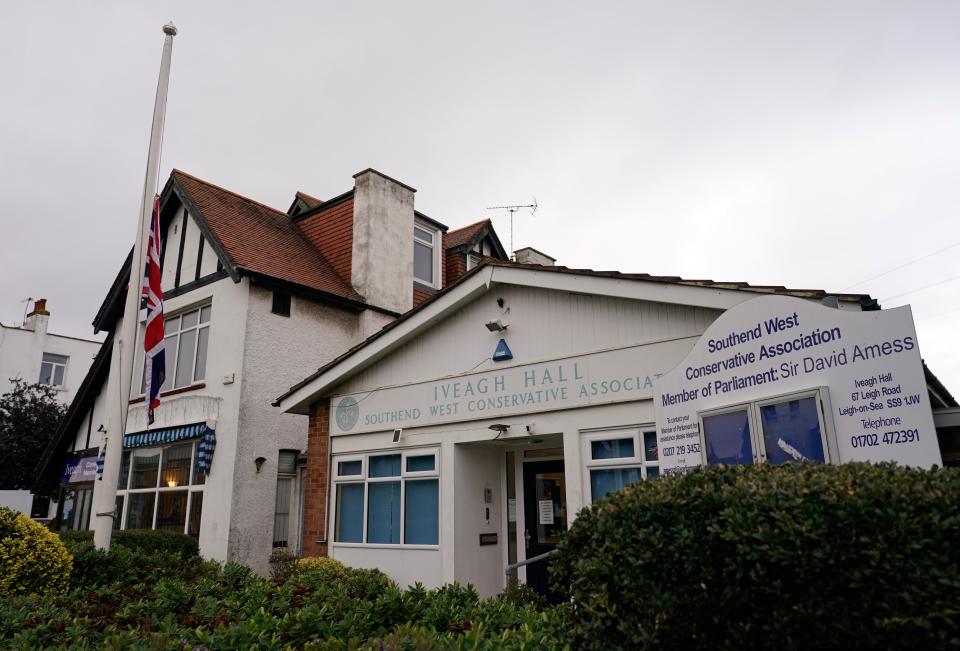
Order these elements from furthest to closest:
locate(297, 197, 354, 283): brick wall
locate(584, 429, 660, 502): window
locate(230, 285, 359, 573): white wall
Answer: locate(297, 197, 354, 283): brick wall
locate(230, 285, 359, 573): white wall
locate(584, 429, 660, 502): window

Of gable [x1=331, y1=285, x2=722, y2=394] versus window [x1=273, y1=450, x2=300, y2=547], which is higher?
gable [x1=331, y1=285, x2=722, y2=394]

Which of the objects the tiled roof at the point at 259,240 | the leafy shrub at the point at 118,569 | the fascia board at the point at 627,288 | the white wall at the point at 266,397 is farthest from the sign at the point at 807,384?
the tiled roof at the point at 259,240

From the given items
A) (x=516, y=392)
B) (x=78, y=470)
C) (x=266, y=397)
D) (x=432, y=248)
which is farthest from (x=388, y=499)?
(x=78, y=470)

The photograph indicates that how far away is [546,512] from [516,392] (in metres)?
1.94

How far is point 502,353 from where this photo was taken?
32.9 ft

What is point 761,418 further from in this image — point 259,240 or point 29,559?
point 259,240

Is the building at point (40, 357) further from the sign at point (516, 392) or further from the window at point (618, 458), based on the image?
the window at point (618, 458)

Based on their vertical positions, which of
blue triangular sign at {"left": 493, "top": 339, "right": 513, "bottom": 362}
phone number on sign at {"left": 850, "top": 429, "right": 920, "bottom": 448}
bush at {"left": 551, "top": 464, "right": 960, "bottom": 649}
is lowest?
bush at {"left": 551, "top": 464, "right": 960, "bottom": 649}

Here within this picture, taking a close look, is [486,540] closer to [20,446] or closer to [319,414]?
[319,414]

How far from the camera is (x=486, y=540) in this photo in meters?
10.4

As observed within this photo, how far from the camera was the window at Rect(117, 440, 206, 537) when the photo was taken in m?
14.4

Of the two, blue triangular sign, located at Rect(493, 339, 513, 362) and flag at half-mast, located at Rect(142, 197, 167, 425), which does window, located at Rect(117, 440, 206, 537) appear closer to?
flag at half-mast, located at Rect(142, 197, 167, 425)

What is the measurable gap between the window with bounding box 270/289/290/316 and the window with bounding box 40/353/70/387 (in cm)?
2411

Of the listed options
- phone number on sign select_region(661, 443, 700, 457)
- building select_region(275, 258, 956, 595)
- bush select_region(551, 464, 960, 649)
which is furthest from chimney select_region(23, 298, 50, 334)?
bush select_region(551, 464, 960, 649)
